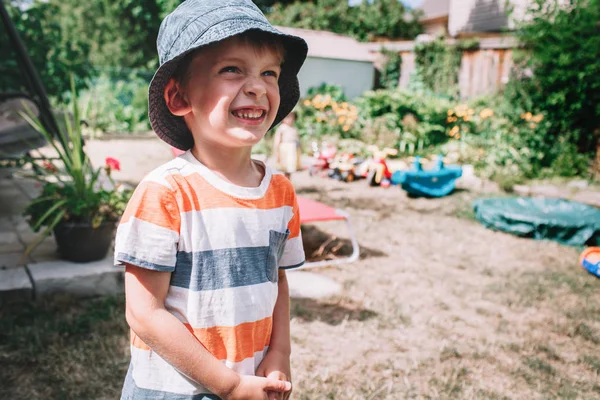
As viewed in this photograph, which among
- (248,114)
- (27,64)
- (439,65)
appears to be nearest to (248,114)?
(248,114)

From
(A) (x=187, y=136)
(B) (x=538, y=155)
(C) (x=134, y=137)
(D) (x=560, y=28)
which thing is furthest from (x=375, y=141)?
(A) (x=187, y=136)

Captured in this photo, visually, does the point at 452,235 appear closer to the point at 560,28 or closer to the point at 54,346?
the point at 54,346

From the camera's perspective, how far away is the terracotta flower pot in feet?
10.3

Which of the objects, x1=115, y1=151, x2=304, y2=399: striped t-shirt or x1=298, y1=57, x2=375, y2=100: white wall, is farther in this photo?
x1=298, y1=57, x2=375, y2=100: white wall

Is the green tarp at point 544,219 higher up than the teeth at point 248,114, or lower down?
lower down

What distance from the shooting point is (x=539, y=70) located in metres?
8.34

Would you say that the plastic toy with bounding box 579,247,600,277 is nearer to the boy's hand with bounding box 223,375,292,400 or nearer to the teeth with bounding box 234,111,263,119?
the boy's hand with bounding box 223,375,292,400

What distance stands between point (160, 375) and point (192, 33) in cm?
71

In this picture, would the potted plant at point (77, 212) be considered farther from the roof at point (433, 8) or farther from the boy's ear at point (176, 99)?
the roof at point (433, 8)

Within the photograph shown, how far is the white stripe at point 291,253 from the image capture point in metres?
1.26

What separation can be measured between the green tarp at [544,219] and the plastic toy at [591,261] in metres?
0.67

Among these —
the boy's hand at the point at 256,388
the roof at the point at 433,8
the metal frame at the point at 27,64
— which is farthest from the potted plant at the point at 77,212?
the roof at the point at 433,8

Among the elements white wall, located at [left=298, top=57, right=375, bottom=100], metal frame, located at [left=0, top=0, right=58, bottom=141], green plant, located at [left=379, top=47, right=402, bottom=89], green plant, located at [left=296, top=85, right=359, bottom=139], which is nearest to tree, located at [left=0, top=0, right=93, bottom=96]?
metal frame, located at [left=0, top=0, right=58, bottom=141]

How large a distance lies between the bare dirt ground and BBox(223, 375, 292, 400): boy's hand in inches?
51.5
